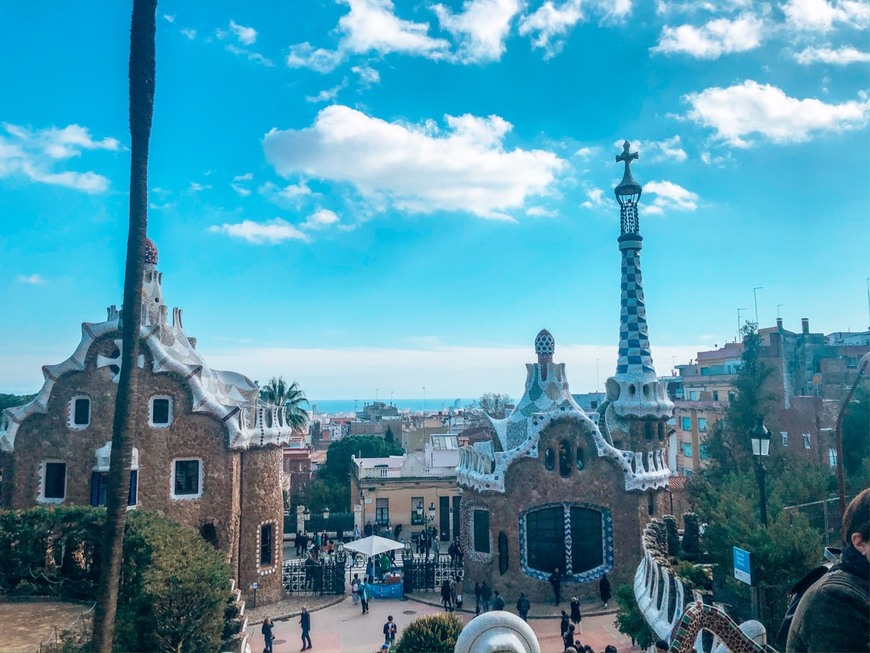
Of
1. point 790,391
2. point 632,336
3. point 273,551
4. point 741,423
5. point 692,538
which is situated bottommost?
point 273,551

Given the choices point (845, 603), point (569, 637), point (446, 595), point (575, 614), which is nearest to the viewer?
point (845, 603)

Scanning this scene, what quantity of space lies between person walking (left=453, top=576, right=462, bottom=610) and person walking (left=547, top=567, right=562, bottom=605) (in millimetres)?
3271

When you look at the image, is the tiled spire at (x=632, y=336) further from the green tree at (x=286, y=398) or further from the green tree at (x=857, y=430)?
the green tree at (x=286, y=398)

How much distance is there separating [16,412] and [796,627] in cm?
2322

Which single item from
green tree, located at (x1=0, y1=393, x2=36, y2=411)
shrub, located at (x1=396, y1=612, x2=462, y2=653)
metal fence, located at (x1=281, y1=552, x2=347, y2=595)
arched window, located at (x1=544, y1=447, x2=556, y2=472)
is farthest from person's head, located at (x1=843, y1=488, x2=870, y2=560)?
green tree, located at (x1=0, y1=393, x2=36, y2=411)

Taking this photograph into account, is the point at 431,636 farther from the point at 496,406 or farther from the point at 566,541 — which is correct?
the point at 496,406

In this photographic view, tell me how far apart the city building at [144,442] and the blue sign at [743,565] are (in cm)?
1543

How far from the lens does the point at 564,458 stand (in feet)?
76.5

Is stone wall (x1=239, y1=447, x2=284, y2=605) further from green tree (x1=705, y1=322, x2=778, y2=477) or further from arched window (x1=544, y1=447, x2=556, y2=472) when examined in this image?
green tree (x1=705, y1=322, x2=778, y2=477)

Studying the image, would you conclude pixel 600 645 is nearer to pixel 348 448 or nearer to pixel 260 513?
pixel 260 513

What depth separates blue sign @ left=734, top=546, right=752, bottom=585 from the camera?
1175cm

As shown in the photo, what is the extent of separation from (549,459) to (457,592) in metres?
5.78

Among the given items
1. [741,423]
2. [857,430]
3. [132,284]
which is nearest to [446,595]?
[132,284]

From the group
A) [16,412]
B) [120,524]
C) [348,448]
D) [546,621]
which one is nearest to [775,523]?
[546,621]
